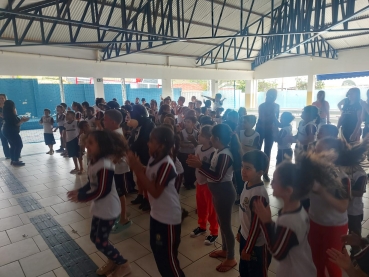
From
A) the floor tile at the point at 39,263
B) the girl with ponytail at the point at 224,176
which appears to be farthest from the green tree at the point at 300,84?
the floor tile at the point at 39,263

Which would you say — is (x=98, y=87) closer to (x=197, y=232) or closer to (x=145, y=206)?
(x=145, y=206)

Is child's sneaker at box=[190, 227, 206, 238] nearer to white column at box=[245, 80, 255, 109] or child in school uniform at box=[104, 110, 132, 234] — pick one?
child in school uniform at box=[104, 110, 132, 234]

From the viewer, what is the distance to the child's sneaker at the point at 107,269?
7.63 feet

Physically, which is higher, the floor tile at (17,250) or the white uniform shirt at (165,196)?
the white uniform shirt at (165,196)

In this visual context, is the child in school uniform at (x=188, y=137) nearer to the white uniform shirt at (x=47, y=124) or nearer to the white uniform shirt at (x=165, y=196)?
the white uniform shirt at (x=165, y=196)

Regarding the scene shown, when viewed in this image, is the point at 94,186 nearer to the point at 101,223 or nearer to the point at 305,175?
the point at 101,223

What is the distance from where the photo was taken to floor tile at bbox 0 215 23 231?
Result: 10.8 feet

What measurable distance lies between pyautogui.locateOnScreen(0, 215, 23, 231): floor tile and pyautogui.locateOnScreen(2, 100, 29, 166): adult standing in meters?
3.12

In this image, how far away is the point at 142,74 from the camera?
1191cm

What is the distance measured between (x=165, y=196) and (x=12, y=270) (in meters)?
1.94

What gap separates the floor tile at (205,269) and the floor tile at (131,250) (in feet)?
1.78

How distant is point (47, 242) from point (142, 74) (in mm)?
9963

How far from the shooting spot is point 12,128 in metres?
6.09

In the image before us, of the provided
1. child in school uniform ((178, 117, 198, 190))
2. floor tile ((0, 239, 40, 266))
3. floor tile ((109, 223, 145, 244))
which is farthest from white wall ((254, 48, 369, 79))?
floor tile ((0, 239, 40, 266))
